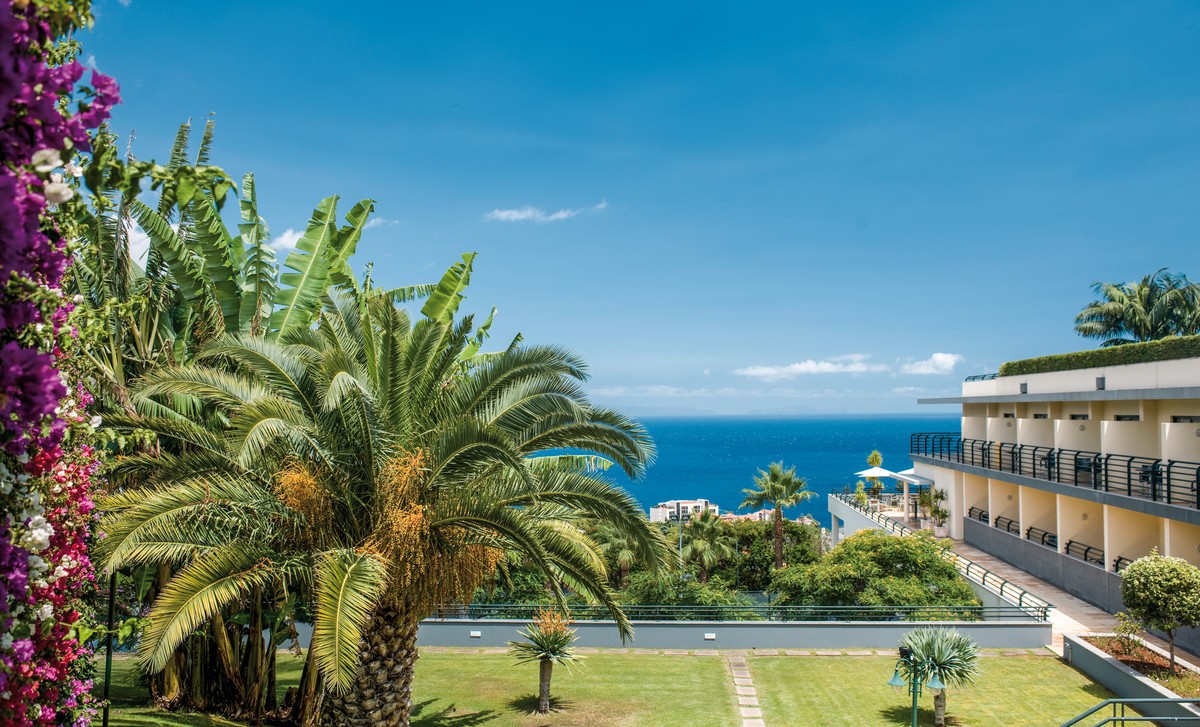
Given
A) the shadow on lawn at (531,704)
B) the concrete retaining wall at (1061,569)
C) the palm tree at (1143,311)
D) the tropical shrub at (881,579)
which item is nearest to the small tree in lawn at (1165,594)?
the concrete retaining wall at (1061,569)

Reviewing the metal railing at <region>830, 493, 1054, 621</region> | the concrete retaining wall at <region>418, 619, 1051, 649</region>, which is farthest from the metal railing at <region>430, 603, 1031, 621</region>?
the metal railing at <region>830, 493, 1054, 621</region>

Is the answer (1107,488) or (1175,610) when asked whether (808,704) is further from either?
(1107,488)

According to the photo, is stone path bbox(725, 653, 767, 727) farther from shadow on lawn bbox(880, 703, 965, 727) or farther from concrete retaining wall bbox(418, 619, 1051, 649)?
shadow on lawn bbox(880, 703, 965, 727)

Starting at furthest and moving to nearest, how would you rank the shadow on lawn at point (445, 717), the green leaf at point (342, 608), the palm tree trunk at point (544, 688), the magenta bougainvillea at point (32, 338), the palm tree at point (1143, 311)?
the palm tree at point (1143, 311) < the palm tree trunk at point (544, 688) < the shadow on lawn at point (445, 717) < the green leaf at point (342, 608) < the magenta bougainvillea at point (32, 338)

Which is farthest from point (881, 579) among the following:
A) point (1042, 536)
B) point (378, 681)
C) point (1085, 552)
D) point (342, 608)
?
point (342, 608)

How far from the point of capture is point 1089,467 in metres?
23.3

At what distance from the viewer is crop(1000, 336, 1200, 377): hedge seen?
1972cm

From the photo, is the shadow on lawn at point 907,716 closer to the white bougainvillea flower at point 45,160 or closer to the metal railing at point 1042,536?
the metal railing at point 1042,536

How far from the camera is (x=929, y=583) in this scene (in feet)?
71.0

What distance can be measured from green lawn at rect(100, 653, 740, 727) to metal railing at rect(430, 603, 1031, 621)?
4.81 feet

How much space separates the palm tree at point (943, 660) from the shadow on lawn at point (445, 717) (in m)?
7.60

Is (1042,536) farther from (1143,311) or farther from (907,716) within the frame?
(1143,311)

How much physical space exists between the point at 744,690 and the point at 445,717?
5.95 metres

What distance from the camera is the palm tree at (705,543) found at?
1330 inches
